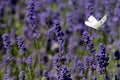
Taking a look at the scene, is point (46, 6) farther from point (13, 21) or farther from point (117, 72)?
point (117, 72)

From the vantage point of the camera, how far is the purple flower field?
2.93m

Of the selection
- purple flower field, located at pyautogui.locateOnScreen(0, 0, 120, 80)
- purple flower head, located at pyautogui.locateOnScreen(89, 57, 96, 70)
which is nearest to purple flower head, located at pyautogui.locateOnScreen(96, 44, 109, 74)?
purple flower field, located at pyautogui.locateOnScreen(0, 0, 120, 80)

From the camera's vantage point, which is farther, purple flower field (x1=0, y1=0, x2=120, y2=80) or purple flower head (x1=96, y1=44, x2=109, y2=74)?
purple flower field (x1=0, y1=0, x2=120, y2=80)

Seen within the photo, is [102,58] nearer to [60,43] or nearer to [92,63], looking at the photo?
[92,63]

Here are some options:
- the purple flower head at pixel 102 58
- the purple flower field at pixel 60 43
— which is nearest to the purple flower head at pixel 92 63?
the purple flower field at pixel 60 43

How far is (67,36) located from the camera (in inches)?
182

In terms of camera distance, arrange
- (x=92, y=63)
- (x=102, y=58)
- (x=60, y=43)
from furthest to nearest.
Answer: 1. (x=60, y=43)
2. (x=92, y=63)
3. (x=102, y=58)

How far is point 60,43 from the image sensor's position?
3074 millimetres

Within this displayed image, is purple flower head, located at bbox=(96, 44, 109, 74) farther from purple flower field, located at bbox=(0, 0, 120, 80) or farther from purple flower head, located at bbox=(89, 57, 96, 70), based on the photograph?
purple flower head, located at bbox=(89, 57, 96, 70)

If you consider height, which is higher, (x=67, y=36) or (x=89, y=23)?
(x=67, y=36)

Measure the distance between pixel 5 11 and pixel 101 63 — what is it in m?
2.84

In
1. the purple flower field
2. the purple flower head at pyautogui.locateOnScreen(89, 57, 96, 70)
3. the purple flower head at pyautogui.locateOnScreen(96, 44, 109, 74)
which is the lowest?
the purple flower head at pyautogui.locateOnScreen(96, 44, 109, 74)

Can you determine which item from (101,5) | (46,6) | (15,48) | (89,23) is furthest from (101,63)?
(46,6)

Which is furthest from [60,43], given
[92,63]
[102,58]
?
[102,58]
